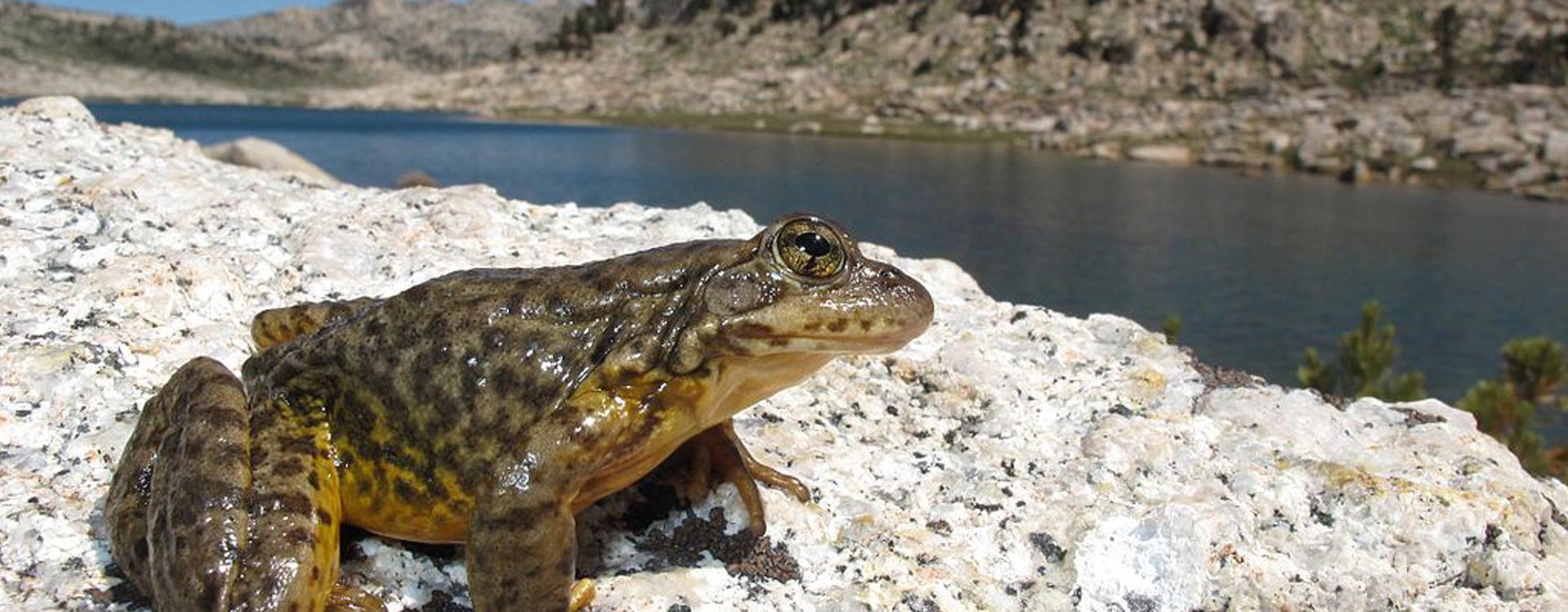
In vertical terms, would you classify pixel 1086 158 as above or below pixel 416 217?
below

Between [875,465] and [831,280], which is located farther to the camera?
[875,465]

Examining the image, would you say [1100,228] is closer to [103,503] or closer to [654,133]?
[103,503]

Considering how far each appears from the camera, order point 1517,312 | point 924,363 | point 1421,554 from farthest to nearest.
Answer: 1. point 1517,312
2. point 924,363
3. point 1421,554

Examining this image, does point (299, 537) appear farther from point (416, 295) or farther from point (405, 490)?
point (416, 295)

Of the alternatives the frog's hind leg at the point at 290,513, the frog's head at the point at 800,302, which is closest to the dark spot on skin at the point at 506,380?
the frog's head at the point at 800,302

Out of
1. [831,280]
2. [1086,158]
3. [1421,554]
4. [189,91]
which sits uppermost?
[831,280]

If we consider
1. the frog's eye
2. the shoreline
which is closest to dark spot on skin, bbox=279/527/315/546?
the frog's eye

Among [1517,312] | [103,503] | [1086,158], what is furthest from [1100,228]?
[103,503]
